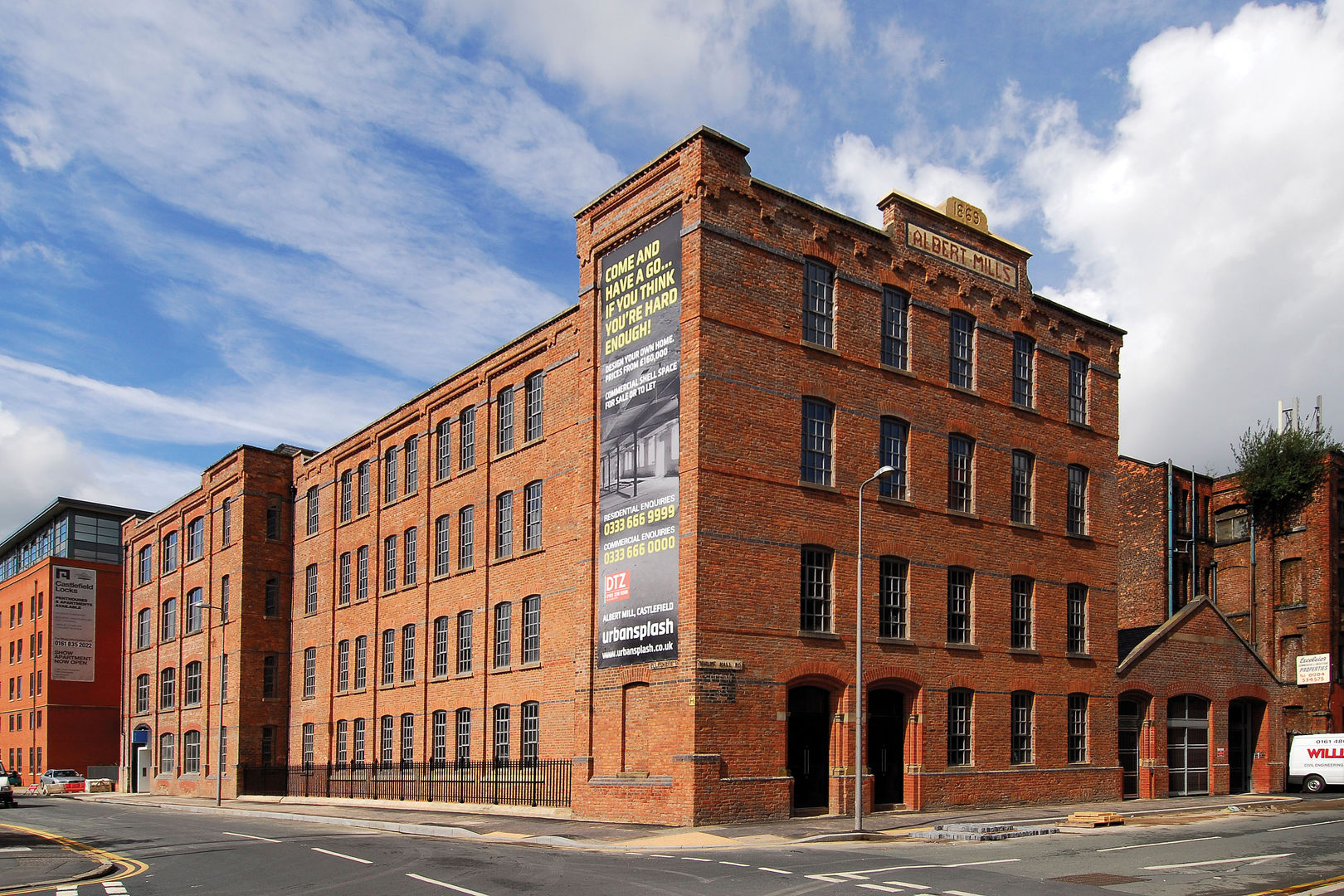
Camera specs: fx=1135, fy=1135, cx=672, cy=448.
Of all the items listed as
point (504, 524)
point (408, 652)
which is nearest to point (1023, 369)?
point (504, 524)

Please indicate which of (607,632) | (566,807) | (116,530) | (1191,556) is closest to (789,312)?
(607,632)

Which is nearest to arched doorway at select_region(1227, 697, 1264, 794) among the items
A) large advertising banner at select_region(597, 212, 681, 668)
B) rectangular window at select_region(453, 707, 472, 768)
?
large advertising banner at select_region(597, 212, 681, 668)

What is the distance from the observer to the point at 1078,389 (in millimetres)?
35812

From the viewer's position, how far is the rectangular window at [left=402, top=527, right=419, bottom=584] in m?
40.7

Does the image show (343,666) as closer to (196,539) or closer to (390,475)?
(390,475)

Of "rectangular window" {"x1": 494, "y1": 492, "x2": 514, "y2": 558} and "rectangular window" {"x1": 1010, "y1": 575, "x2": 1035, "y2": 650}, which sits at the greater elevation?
"rectangular window" {"x1": 494, "y1": 492, "x2": 514, "y2": 558}

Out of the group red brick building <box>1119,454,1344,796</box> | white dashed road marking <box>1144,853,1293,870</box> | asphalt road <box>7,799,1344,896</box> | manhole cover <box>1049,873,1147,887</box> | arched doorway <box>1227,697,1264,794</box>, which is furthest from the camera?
arched doorway <box>1227,697,1264,794</box>

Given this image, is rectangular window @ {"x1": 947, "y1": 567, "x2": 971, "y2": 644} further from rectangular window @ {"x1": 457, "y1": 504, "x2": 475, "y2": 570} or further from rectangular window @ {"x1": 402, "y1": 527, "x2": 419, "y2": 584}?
rectangular window @ {"x1": 402, "y1": 527, "x2": 419, "y2": 584}

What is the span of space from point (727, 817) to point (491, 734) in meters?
12.3

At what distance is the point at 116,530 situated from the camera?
71000 millimetres

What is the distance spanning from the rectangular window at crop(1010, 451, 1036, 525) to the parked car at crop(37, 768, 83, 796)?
171ft

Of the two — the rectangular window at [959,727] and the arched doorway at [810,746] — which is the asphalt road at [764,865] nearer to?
the arched doorway at [810,746]

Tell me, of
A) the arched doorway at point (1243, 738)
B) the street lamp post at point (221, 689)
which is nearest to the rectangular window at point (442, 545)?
the street lamp post at point (221, 689)

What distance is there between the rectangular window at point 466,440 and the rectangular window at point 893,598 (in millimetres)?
15072
